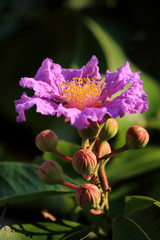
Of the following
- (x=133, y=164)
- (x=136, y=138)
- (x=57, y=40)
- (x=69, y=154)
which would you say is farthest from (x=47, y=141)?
(x=57, y=40)

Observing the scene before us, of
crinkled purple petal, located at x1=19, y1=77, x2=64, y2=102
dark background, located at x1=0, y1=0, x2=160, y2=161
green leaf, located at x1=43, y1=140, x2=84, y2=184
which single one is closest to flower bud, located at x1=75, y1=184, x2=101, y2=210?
crinkled purple petal, located at x1=19, y1=77, x2=64, y2=102

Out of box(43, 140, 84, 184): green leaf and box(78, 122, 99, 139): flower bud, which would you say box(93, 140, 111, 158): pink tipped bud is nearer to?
box(78, 122, 99, 139): flower bud

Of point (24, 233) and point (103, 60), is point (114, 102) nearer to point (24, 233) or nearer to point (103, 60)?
point (24, 233)

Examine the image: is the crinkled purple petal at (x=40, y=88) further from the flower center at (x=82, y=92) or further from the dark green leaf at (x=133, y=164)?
the dark green leaf at (x=133, y=164)

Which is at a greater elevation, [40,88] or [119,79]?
[119,79]

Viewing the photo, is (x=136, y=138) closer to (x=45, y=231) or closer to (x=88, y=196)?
(x=88, y=196)

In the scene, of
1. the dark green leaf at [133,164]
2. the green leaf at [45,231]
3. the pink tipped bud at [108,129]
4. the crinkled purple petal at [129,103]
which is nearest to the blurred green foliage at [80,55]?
the dark green leaf at [133,164]
